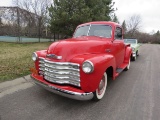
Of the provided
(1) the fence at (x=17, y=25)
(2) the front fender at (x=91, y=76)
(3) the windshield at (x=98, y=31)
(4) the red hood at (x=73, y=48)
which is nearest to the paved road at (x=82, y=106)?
(2) the front fender at (x=91, y=76)

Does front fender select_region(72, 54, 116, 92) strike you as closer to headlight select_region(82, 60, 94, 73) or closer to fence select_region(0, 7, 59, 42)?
headlight select_region(82, 60, 94, 73)

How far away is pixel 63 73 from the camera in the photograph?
3.34m

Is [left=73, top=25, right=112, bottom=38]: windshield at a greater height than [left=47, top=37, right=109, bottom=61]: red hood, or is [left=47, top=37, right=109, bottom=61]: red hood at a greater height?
[left=73, top=25, right=112, bottom=38]: windshield

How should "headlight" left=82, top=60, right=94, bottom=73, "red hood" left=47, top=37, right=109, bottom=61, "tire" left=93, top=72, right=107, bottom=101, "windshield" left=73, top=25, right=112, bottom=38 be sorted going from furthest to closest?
"windshield" left=73, top=25, right=112, bottom=38, "tire" left=93, top=72, right=107, bottom=101, "red hood" left=47, top=37, right=109, bottom=61, "headlight" left=82, top=60, right=94, bottom=73

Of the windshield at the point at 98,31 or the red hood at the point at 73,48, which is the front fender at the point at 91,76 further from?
the windshield at the point at 98,31

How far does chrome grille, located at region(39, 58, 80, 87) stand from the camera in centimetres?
327

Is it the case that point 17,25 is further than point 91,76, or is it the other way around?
point 17,25

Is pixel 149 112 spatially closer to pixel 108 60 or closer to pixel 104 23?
pixel 108 60

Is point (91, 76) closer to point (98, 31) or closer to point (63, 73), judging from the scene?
point (63, 73)

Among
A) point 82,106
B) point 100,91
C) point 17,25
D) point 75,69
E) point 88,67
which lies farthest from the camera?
point 17,25

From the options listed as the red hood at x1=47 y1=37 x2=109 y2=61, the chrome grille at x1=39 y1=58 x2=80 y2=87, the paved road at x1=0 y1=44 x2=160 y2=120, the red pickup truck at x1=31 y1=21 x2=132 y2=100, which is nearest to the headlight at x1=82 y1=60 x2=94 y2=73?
the red pickup truck at x1=31 y1=21 x2=132 y2=100

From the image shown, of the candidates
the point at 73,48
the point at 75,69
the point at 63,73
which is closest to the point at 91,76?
the point at 75,69

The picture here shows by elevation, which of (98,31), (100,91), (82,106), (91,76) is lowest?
(82,106)

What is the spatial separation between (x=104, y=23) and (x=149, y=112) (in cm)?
287
